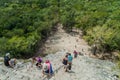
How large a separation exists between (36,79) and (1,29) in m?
27.0

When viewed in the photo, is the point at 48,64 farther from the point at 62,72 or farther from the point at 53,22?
the point at 53,22

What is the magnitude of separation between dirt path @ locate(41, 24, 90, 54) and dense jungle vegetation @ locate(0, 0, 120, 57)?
173 centimetres

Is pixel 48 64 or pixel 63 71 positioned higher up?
pixel 48 64

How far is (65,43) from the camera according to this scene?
5359cm

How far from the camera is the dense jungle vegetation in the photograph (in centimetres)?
4628

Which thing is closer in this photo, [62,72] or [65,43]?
[62,72]

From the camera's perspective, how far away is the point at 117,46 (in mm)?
46438

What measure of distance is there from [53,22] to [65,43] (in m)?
9.42

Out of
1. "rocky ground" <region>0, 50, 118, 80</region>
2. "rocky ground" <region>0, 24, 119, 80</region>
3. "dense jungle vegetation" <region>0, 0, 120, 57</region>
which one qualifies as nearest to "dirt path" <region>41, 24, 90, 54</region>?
"dense jungle vegetation" <region>0, 0, 120, 57</region>

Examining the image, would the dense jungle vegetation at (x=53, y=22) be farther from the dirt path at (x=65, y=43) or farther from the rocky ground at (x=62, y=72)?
the rocky ground at (x=62, y=72)

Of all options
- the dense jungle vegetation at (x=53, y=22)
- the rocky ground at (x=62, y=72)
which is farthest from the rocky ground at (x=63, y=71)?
the dense jungle vegetation at (x=53, y=22)

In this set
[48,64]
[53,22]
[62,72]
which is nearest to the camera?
[48,64]

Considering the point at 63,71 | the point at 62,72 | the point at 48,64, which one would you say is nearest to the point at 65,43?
the point at 63,71

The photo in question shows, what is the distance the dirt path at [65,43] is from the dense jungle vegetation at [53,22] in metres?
1.73
